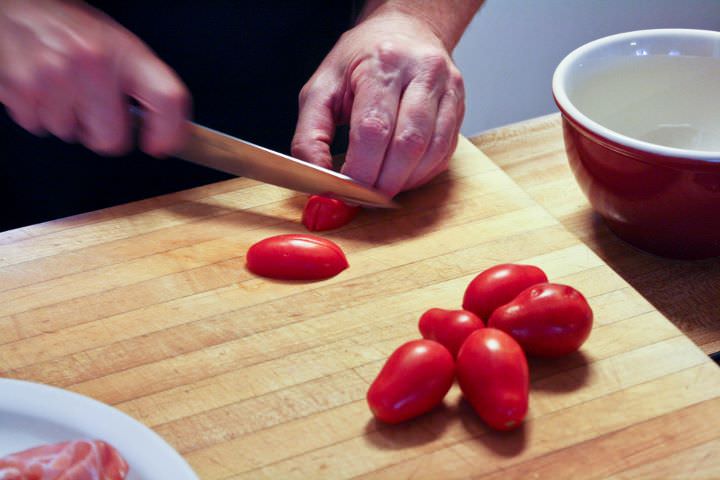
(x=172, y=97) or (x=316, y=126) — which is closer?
(x=172, y=97)

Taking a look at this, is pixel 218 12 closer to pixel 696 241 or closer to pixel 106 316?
pixel 106 316

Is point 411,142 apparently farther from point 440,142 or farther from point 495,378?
point 495,378

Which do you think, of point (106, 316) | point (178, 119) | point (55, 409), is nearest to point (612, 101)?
point (178, 119)

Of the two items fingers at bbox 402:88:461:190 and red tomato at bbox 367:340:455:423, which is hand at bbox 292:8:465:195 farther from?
red tomato at bbox 367:340:455:423

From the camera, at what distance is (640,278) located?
124 cm

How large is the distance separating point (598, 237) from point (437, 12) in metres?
0.49

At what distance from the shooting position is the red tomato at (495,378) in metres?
0.94

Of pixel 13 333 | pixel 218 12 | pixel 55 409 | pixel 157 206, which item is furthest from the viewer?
pixel 218 12

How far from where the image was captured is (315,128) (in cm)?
136

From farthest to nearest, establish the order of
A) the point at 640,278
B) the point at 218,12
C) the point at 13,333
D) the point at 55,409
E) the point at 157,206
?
the point at 218,12 < the point at 157,206 < the point at 640,278 < the point at 13,333 < the point at 55,409

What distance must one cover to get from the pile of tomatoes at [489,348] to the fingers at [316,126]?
14.4 inches

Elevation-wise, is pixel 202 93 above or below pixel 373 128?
below

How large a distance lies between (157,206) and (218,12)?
392 millimetres

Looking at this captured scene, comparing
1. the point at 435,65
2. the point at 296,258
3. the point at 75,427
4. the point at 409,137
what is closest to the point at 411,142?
the point at 409,137
